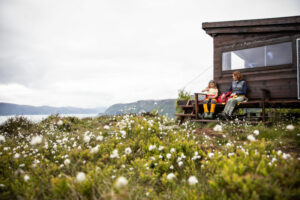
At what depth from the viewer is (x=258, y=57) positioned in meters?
8.16

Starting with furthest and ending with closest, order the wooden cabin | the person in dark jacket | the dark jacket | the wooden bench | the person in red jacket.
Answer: the person in red jacket < the dark jacket < the person in dark jacket < the wooden cabin < the wooden bench

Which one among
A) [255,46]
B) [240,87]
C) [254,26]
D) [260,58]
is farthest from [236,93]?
[254,26]

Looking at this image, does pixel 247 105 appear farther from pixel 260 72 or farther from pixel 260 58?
pixel 260 58

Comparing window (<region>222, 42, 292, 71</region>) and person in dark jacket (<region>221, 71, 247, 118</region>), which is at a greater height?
window (<region>222, 42, 292, 71</region>)

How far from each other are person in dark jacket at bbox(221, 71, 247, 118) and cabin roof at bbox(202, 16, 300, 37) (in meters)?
2.18

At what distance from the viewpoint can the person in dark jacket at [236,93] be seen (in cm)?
745

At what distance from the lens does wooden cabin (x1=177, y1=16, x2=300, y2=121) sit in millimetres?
7242

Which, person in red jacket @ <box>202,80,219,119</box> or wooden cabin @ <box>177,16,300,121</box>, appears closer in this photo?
wooden cabin @ <box>177,16,300,121</box>

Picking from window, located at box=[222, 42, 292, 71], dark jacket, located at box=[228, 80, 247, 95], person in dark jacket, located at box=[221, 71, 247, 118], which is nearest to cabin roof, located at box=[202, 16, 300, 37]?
window, located at box=[222, 42, 292, 71]

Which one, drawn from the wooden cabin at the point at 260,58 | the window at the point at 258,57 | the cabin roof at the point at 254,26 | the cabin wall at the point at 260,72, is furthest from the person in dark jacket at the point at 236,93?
the cabin roof at the point at 254,26

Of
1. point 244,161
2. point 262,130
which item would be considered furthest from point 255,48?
point 244,161

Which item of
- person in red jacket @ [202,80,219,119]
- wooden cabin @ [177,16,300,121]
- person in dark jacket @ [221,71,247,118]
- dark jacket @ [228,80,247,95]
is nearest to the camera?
wooden cabin @ [177,16,300,121]

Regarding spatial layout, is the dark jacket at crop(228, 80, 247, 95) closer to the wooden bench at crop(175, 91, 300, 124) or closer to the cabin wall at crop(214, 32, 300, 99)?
the cabin wall at crop(214, 32, 300, 99)

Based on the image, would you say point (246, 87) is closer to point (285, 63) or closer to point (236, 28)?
point (285, 63)
